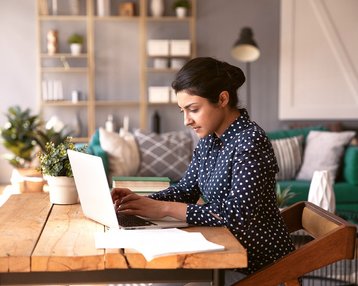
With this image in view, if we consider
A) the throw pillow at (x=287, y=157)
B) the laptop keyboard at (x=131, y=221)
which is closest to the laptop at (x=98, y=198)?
the laptop keyboard at (x=131, y=221)

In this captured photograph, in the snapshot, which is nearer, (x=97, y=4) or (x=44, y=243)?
(x=44, y=243)

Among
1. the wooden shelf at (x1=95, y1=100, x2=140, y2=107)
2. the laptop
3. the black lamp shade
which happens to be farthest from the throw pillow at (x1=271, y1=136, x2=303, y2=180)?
the laptop

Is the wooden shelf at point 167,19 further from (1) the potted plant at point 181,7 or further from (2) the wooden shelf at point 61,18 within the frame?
(2) the wooden shelf at point 61,18

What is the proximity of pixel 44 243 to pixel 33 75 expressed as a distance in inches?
251

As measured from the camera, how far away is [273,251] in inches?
80.6

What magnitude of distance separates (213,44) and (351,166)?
2943 millimetres

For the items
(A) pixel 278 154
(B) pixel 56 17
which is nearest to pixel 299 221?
(A) pixel 278 154

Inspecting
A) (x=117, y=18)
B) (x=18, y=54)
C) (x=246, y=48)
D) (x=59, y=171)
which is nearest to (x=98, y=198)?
(x=59, y=171)

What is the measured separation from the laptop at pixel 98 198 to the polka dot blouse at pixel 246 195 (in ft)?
0.45

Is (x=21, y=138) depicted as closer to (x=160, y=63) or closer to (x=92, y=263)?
(x=160, y=63)

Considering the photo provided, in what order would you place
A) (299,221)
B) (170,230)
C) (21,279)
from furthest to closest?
(299,221) → (170,230) → (21,279)

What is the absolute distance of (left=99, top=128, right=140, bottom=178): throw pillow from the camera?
18.4 ft

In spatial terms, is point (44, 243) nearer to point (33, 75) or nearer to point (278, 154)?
point (278, 154)

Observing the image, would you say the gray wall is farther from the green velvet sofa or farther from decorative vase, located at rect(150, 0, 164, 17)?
the green velvet sofa
